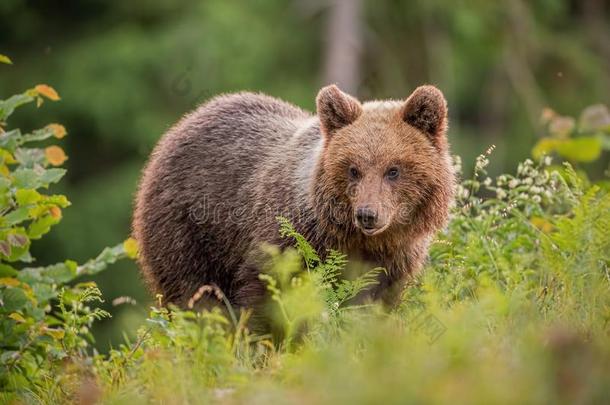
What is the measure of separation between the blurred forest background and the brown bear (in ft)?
29.6

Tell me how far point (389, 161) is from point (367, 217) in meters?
0.46

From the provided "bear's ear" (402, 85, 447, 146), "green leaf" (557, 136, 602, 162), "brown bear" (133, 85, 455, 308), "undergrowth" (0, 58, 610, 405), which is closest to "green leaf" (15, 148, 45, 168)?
"undergrowth" (0, 58, 610, 405)

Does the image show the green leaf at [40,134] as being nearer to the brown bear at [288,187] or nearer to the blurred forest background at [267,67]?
the brown bear at [288,187]

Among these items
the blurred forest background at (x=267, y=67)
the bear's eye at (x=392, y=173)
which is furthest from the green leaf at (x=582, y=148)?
the blurred forest background at (x=267, y=67)

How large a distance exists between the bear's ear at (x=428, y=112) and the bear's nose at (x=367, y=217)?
2.43 feet

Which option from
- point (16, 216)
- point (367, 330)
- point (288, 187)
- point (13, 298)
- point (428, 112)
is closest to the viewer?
point (367, 330)

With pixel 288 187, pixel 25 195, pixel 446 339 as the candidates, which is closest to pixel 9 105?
pixel 25 195

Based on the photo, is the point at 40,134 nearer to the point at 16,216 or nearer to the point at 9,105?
the point at 9,105

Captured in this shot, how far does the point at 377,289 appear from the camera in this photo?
5.84 m

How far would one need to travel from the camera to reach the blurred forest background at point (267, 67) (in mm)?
16438

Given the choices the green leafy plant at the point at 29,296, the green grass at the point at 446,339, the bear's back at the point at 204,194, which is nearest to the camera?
the green grass at the point at 446,339

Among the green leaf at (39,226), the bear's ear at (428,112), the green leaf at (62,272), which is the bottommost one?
the green leaf at (62,272)

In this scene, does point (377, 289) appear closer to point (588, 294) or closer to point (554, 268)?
point (554, 268)

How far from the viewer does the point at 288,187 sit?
20.0 ft
